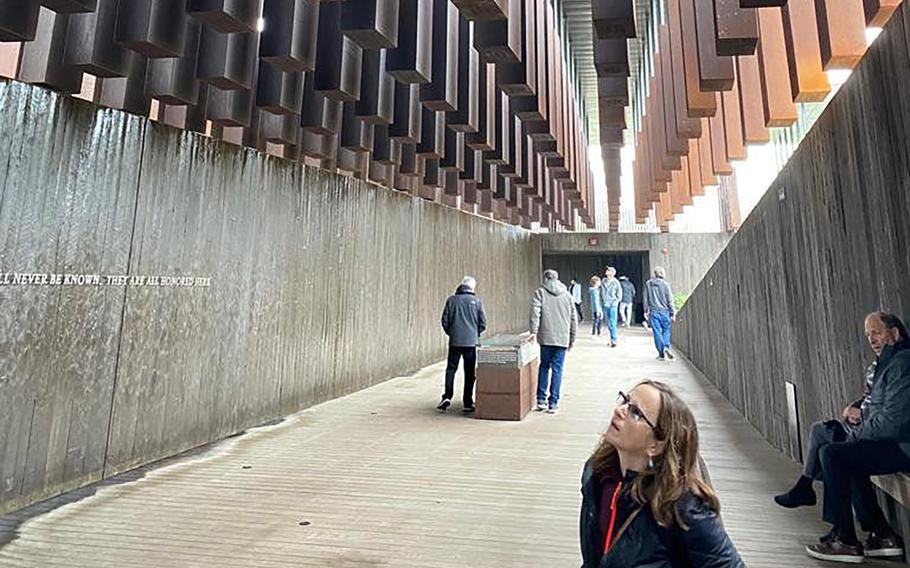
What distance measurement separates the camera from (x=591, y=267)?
20.7m

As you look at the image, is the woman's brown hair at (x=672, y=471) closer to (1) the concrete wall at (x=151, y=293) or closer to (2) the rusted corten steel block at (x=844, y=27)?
(2) the rusted corten steel block at (x=844, y=27)

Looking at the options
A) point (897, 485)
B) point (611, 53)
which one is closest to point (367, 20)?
point (611, 53)

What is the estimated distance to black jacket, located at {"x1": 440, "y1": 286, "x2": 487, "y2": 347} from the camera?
611 cm

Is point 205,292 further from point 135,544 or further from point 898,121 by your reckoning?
point 898,121

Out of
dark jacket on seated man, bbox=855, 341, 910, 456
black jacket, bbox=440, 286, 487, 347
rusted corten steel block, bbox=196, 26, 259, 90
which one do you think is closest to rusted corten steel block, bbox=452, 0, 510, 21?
rusted corten steel block, bbox=196, 26, 259, 90

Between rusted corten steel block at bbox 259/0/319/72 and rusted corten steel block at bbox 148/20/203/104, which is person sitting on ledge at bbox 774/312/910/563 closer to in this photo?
rusted corten steel block at bbox 259/0/319/72

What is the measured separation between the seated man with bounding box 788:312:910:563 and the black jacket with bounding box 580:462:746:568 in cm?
144

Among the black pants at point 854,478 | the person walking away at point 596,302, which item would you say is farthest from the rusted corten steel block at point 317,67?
the person walking away at point 596,302

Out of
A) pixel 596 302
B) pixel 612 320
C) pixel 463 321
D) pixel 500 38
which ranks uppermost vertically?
pixel 500 38

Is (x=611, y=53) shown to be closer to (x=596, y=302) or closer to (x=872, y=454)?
(x=872, y=454)

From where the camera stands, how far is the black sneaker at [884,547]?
7.89ft

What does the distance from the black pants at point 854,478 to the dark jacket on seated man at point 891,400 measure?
0.15ft

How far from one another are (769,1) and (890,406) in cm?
175

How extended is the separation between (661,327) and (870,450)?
7.59m
